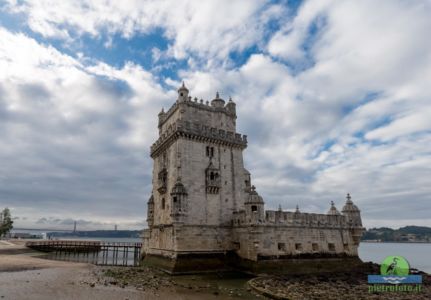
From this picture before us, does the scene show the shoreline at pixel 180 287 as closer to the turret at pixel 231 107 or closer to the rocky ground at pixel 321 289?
the rocky ground at pixel 321 289

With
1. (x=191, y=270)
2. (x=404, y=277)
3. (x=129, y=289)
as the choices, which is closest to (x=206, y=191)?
(x=191, y=270)

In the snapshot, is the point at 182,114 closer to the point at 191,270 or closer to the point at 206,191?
the point at 206,191

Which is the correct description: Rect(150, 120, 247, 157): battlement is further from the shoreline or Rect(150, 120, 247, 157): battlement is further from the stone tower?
the shoreline

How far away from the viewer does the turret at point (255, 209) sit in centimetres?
2906

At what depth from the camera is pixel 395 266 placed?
2517cm

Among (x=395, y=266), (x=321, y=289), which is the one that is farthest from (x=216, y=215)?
(x=395, y=266)

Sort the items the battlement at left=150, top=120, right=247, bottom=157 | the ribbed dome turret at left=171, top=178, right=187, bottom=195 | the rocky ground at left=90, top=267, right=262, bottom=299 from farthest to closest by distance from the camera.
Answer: the battlement at left=150, top=120, right=247, bottom=157 → the ribbed dome turret at left=171, top=178, right=187, bottom=195 → the rocky ground at left=90, top=267, right=262, bottom=299

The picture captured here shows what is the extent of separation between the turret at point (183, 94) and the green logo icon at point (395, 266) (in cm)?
2501

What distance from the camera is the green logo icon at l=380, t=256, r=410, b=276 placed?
23.0 m

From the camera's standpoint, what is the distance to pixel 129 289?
20.6 meters

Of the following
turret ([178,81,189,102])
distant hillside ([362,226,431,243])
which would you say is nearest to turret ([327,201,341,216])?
turret ([178,81,189,102])

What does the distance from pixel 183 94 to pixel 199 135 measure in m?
A: 5.46

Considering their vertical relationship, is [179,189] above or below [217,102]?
below

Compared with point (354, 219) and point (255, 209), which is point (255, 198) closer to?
point (255, 209)
